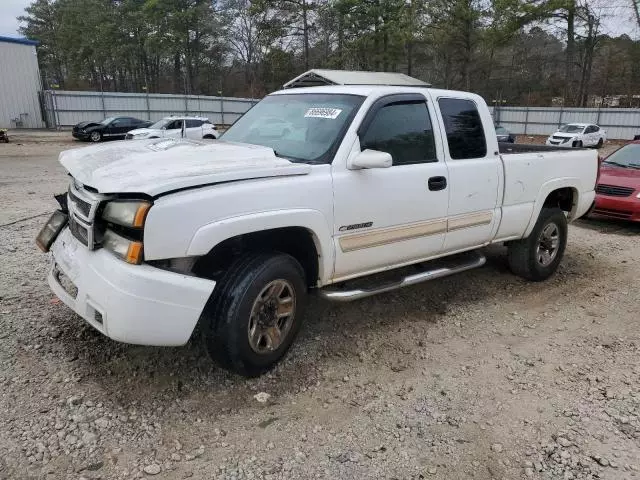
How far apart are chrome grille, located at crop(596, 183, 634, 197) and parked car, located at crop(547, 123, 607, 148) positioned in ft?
62.2

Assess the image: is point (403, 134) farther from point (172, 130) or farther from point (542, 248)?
point (172, 130)

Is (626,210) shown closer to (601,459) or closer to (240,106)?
(601,459)

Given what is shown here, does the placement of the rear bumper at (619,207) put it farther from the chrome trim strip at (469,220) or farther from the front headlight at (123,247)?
the front headlight at (123,247)

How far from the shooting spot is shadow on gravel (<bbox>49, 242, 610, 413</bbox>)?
10.5 feet

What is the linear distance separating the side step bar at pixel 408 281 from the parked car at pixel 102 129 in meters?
23.7

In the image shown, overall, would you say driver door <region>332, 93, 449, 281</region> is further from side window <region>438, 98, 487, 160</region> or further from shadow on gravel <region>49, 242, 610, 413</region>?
shadow on gravel <region>49, 242, 610, 413</region>

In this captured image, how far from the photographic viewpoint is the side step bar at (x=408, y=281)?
3611mm

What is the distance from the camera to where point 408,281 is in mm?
4023

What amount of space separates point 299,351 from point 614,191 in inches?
276

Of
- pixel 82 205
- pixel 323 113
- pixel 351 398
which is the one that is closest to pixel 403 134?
pixel 323 113

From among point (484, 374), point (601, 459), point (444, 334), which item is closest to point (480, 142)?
point (444, 334)

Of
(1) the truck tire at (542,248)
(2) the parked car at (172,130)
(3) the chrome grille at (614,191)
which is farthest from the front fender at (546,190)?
(2) the parked car at (172,130)

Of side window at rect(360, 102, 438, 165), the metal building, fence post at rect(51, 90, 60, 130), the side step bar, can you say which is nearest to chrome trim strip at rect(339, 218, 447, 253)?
the side step bar

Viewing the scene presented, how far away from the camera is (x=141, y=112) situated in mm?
34000
